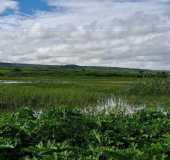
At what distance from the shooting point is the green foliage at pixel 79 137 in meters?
6.17

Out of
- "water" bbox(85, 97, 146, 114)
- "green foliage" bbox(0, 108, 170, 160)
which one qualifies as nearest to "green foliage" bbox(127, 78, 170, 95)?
"water" bbox(85, 97, 146, 114)

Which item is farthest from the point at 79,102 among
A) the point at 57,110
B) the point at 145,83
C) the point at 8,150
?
the point at 8,150

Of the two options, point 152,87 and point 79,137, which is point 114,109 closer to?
point 79,137

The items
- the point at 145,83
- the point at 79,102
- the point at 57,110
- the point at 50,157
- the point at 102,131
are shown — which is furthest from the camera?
the point at 145,83

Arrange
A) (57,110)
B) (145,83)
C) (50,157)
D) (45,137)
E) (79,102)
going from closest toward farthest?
1. (50,157)
2. (45,137)
3. (57,110)
4. (79,102)
5. (145,83)

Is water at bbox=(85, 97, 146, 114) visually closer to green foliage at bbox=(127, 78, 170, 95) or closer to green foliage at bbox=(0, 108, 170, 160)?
green foliage at bbox=(0, 108, 170, 160)

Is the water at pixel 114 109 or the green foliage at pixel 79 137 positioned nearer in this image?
the green foliage at pixel 79 137

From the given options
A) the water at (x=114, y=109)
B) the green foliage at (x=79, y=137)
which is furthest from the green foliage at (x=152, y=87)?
the green foliage at (x=79, y=137)

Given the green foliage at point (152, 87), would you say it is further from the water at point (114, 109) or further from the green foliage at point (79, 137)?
the green foliage at point (79, 137)

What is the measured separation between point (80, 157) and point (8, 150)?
1222 mm

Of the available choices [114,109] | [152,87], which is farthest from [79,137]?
[152,87]

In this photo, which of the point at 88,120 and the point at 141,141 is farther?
the point at 88,120

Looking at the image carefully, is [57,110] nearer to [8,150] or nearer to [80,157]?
[8,150]

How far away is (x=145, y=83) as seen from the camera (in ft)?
112
